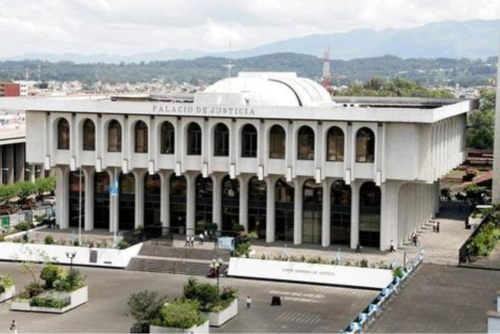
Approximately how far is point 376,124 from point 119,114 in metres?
20.0

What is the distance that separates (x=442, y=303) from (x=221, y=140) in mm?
24073

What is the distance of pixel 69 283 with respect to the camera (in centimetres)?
5591

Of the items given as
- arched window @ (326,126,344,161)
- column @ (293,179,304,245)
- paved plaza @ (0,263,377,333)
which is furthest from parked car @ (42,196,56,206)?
arched window @ (326,126,344,161)

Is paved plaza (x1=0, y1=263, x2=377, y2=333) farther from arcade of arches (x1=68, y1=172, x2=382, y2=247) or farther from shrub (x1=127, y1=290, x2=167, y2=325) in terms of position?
arcade of arches (x1=68, y1=172, x2=382, y2=247)

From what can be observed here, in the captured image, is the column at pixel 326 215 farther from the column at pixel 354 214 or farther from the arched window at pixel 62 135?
the arched window at pixel 62 135

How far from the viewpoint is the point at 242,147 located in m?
71.2

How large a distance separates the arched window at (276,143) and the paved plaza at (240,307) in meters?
11.4

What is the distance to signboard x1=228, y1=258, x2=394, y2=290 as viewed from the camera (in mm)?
60906

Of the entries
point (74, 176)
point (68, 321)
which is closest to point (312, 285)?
point (68, 321)

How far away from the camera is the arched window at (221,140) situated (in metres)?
71.6

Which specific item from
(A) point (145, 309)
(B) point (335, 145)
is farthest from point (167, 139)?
(A) point (145, 309)

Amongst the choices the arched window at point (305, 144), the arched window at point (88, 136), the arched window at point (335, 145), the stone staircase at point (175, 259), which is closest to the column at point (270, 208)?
the arched window at point (305, 144)

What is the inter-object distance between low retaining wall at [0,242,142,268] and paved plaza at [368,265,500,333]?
20.6 m

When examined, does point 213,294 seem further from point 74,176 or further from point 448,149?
point 448,149
